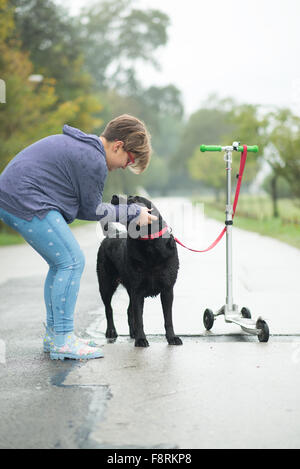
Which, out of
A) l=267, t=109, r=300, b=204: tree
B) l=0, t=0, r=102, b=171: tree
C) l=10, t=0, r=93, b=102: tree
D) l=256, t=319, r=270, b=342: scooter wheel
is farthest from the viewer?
l=10, t=0, r=93, b=102: tree

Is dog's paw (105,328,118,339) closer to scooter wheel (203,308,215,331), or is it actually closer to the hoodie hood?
scooter wheel (203,308,215,331)

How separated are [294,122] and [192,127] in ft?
187

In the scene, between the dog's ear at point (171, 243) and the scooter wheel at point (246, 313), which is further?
the scooter wheel at point (246, 313)

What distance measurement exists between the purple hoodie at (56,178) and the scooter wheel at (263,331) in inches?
60.6

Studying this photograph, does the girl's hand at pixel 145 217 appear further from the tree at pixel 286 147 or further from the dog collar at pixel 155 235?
the tree at pixel 286 147

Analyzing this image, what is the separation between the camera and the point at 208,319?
558 centimetres

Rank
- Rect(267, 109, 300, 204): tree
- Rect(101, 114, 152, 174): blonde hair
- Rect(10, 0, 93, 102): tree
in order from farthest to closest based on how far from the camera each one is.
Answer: Rect(10, 0, 93, 102): tree, Rect(267, 109, 300, 204): tree, Rect(101, 114, 152, 174): blonde hair

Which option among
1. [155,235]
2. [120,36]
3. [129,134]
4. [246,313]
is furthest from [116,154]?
[120,36]

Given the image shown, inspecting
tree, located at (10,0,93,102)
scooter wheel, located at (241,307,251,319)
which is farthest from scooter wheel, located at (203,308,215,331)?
tree, located at (10,0,93,102)

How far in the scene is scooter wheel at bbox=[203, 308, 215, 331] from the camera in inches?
218

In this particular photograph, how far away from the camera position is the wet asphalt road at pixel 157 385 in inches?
121

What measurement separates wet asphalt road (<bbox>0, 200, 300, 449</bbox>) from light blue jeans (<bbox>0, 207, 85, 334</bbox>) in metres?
0.37

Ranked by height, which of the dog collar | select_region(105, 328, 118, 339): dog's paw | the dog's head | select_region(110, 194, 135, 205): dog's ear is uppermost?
select_region(110, 194, 135, 205): dog's ear

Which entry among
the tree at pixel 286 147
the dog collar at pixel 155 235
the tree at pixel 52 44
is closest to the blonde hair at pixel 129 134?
the dog collar at pixel 155 235
